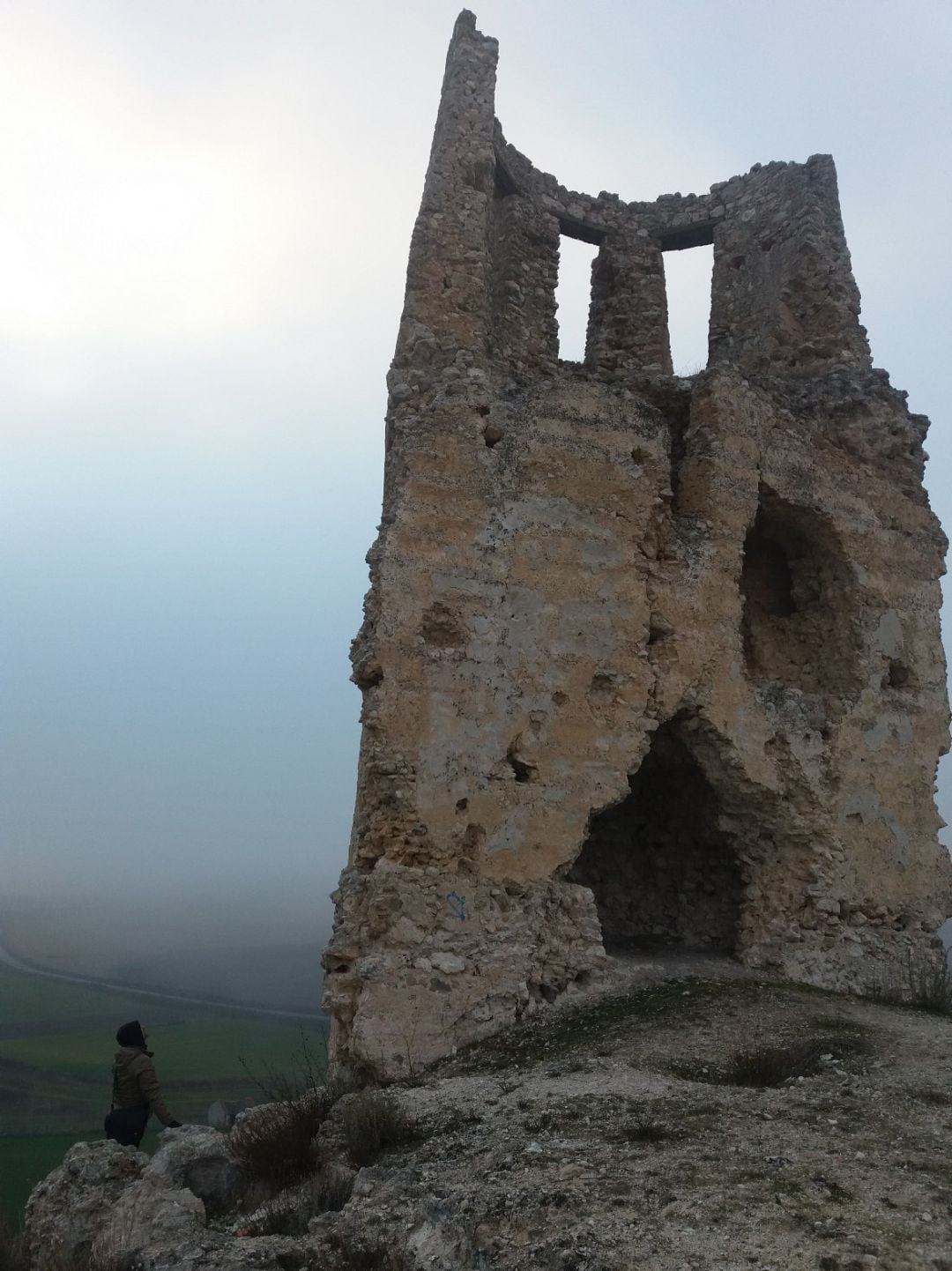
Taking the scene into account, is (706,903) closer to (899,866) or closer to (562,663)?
(899,866)

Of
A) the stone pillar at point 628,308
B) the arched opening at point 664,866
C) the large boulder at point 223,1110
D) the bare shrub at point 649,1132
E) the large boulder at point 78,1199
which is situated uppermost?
the stone pillar at point 628,308

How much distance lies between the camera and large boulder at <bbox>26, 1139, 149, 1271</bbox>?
4629 millimetres

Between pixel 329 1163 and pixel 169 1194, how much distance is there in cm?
75

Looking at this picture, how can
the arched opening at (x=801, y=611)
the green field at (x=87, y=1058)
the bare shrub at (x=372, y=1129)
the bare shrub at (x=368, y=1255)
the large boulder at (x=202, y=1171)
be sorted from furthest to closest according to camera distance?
the green field at (x=87, y=1058)
the arched opening at (x=801, y=611)
the large boulder at (x=202, y=1171)
the bare shrub at (x=372, y=1129)
the bare shrub at (x=368, y=1255)

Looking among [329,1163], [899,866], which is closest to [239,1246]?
[329,1163]

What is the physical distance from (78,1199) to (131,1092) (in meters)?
1.23

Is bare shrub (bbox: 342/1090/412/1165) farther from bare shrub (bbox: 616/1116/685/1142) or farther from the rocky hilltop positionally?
bare shrub (bbox: 616/1116/685/1142)

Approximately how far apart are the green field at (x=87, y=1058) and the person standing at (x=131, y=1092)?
328 centimetres

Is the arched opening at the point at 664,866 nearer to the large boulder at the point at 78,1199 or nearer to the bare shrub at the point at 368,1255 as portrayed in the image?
the large boulder at the point at 78,1199

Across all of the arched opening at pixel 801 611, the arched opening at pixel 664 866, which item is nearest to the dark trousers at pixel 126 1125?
the arched opening at pixel 664 866

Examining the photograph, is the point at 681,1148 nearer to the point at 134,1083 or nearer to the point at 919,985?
the point at 134,1083

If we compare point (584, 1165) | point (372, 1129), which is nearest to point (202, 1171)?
point (372, 1129)

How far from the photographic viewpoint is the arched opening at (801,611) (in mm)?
8625

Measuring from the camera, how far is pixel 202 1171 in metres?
4.81
